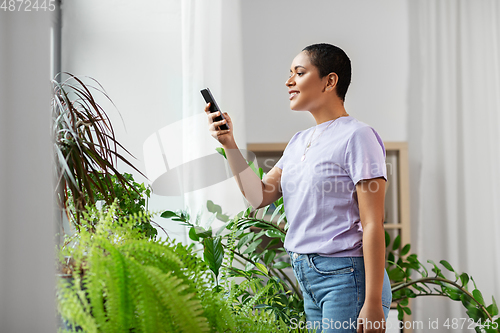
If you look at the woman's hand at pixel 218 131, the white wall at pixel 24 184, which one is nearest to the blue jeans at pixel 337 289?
the woman's hand at pixel 218 131

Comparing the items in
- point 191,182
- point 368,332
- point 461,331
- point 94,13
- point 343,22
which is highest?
point 343,22

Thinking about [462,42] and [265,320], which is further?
[462,42]

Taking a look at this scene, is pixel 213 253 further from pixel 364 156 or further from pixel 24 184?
pixel 24 184

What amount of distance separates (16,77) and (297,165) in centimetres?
64

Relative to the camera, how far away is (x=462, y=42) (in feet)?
7.44

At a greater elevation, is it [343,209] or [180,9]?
[180,9]

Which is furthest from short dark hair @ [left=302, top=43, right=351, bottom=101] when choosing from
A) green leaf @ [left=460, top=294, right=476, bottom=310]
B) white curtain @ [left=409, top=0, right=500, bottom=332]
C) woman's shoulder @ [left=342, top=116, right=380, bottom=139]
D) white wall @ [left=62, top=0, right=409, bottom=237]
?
white curtain @ [left=409, top=0, right=500, bottom=332]

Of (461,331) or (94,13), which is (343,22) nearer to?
(94,13)

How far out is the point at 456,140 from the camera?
87.8 inches

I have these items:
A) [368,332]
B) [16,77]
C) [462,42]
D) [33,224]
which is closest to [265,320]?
[368,332]

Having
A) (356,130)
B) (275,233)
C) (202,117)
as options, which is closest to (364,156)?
(356,130)

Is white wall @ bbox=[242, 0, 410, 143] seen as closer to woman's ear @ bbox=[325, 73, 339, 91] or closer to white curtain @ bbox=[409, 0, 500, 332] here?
white curtain @ bbox=[409, 0, 500, 332]

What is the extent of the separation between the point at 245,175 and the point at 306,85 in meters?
0.27

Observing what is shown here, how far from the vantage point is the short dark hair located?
37.1 inches
